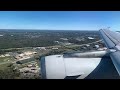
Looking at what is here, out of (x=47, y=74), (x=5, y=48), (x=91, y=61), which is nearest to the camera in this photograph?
(x=47, y=74)

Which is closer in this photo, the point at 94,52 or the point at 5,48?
the point at 94,52
